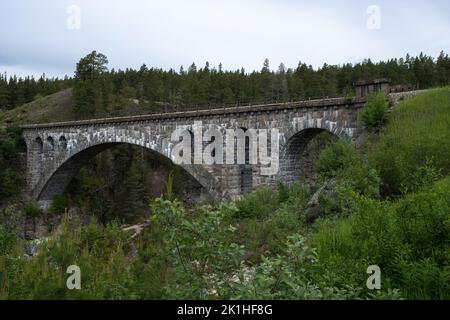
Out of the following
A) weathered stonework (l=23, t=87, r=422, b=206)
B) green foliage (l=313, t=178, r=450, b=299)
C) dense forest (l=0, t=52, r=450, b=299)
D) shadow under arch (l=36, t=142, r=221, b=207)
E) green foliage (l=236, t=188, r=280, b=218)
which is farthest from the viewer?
shadow under arch (l=36, t=142, r=221, b=207)

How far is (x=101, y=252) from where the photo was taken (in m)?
5.93

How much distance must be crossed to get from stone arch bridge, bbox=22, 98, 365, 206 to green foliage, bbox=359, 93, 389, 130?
4.18ft

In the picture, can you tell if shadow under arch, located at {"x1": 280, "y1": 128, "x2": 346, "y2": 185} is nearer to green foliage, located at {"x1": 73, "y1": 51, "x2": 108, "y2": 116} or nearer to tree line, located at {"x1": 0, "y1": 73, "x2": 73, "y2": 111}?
green foliage, located at {"x1": 73, "y1": 51, "x2": 108, "y2": 116}

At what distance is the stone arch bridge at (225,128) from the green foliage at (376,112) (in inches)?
50.2

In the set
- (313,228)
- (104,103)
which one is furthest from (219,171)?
(104,103)

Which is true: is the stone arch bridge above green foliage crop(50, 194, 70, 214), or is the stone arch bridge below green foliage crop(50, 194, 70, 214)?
above

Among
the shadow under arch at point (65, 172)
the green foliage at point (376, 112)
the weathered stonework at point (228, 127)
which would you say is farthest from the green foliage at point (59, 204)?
the green foliage at point (376, 112)

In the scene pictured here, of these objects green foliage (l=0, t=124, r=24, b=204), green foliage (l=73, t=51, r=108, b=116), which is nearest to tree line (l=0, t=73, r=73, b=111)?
green foliage (l=73, t=51, r=108, b=116)

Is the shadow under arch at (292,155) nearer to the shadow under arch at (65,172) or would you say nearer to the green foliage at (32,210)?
the shadow under arch at (65,172)

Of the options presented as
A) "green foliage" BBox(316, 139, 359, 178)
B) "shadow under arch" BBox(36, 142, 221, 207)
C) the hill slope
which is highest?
the hill slope

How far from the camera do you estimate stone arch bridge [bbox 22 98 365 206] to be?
63.4 ft

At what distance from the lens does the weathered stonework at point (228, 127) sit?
63.0 feet
